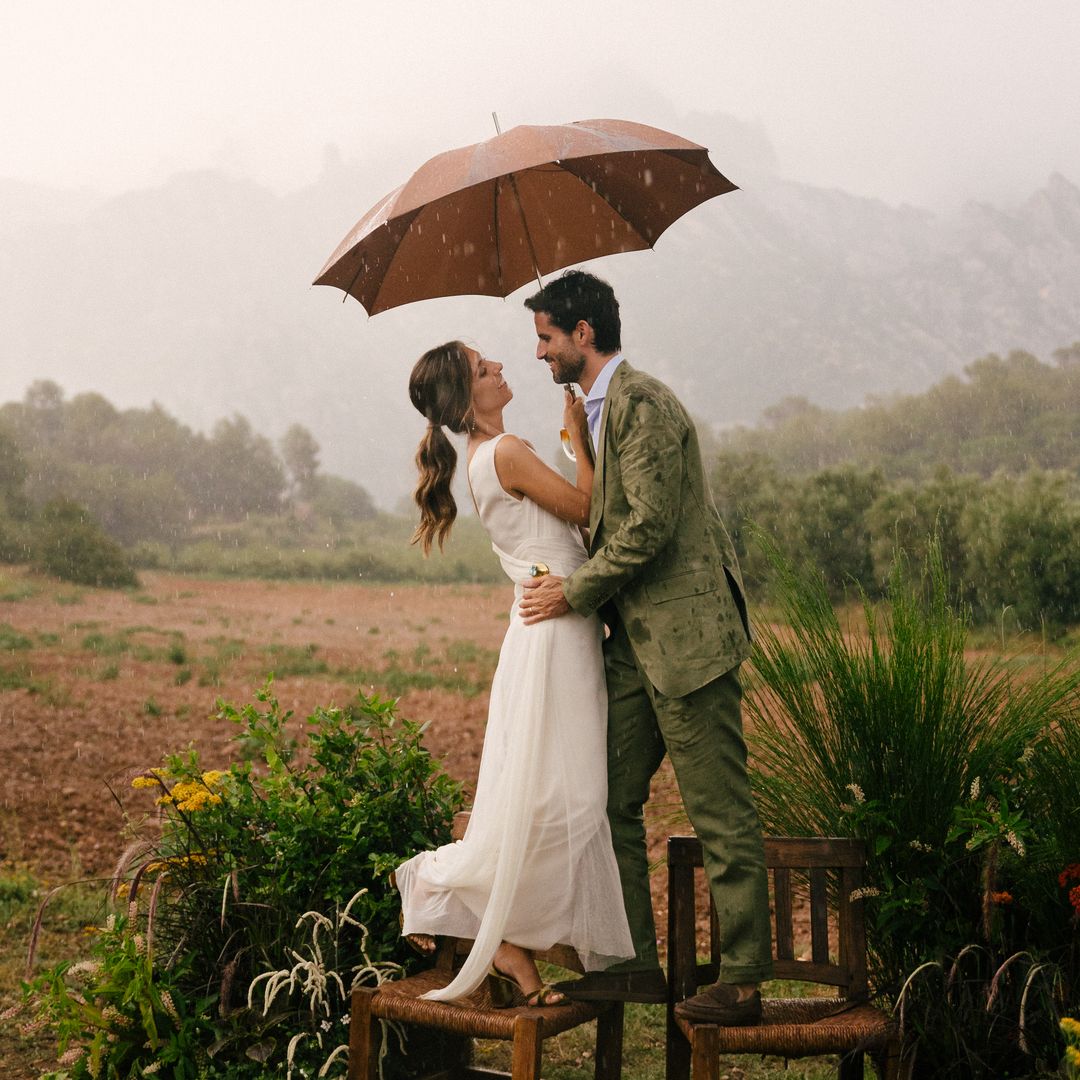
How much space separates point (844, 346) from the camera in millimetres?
47781

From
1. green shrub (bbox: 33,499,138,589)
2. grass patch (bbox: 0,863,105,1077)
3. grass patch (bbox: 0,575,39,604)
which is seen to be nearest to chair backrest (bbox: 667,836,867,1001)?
grass patch (bbox: 0,863,105,1077)

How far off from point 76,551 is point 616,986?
14087 millimetres

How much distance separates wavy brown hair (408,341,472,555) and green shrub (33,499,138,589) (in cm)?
1333

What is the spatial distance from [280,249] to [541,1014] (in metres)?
61.5

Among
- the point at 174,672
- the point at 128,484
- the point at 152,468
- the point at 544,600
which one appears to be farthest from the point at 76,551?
the point at 544,600

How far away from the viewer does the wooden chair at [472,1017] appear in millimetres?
2641

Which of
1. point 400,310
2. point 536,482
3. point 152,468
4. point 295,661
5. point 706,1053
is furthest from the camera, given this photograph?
point 400,310

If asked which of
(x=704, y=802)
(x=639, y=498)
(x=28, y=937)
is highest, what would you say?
(x=639, y=498)

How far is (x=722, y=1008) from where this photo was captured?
8.76 feet

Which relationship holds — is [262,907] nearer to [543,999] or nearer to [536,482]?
[543,999]

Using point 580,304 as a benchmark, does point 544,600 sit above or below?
below

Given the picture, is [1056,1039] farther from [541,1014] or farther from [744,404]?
[744,404]

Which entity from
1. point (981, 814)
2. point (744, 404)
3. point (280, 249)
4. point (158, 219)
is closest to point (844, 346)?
point (744, 404)

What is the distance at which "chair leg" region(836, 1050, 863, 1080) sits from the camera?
2.89m
